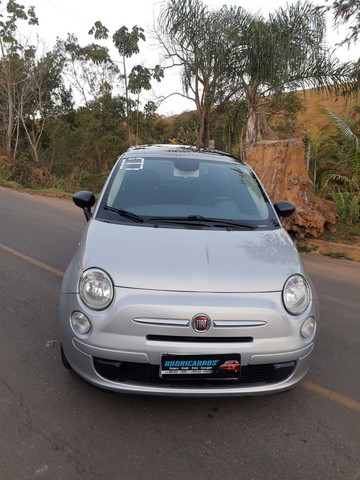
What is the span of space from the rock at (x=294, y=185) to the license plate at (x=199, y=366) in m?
5.57

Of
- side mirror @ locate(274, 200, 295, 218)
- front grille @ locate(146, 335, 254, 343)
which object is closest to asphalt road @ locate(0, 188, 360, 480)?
front grille @ locate(146, 335, 254, 343)

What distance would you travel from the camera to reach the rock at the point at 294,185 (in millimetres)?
7574

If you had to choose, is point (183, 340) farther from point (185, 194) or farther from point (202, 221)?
point (185, 194)

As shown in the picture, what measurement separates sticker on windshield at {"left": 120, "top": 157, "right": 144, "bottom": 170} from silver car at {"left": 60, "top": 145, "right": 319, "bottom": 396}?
1146mm

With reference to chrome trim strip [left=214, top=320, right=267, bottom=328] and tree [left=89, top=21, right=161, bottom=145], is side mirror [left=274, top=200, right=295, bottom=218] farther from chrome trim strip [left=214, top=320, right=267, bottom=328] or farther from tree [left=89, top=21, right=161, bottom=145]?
tree [left=89, top=21, right=161, bottom=145]

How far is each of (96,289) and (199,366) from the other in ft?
2.45

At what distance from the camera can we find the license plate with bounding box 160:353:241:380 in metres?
2.29

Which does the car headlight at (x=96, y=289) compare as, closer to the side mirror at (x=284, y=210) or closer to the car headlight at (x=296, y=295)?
the car headlight at (x=296, y=295)

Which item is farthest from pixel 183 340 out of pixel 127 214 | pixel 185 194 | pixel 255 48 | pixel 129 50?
pixel 129 50

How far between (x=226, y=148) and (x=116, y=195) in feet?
33.3

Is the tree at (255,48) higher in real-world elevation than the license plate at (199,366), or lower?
higher

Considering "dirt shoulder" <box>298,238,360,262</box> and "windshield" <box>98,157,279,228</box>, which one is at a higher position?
"windshield" <box>98,157,279,228</box>

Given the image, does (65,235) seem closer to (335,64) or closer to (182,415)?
(182,415)

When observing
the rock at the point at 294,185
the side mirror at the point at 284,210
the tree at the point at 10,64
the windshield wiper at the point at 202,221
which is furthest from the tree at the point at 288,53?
the tree at the point at 10,64
